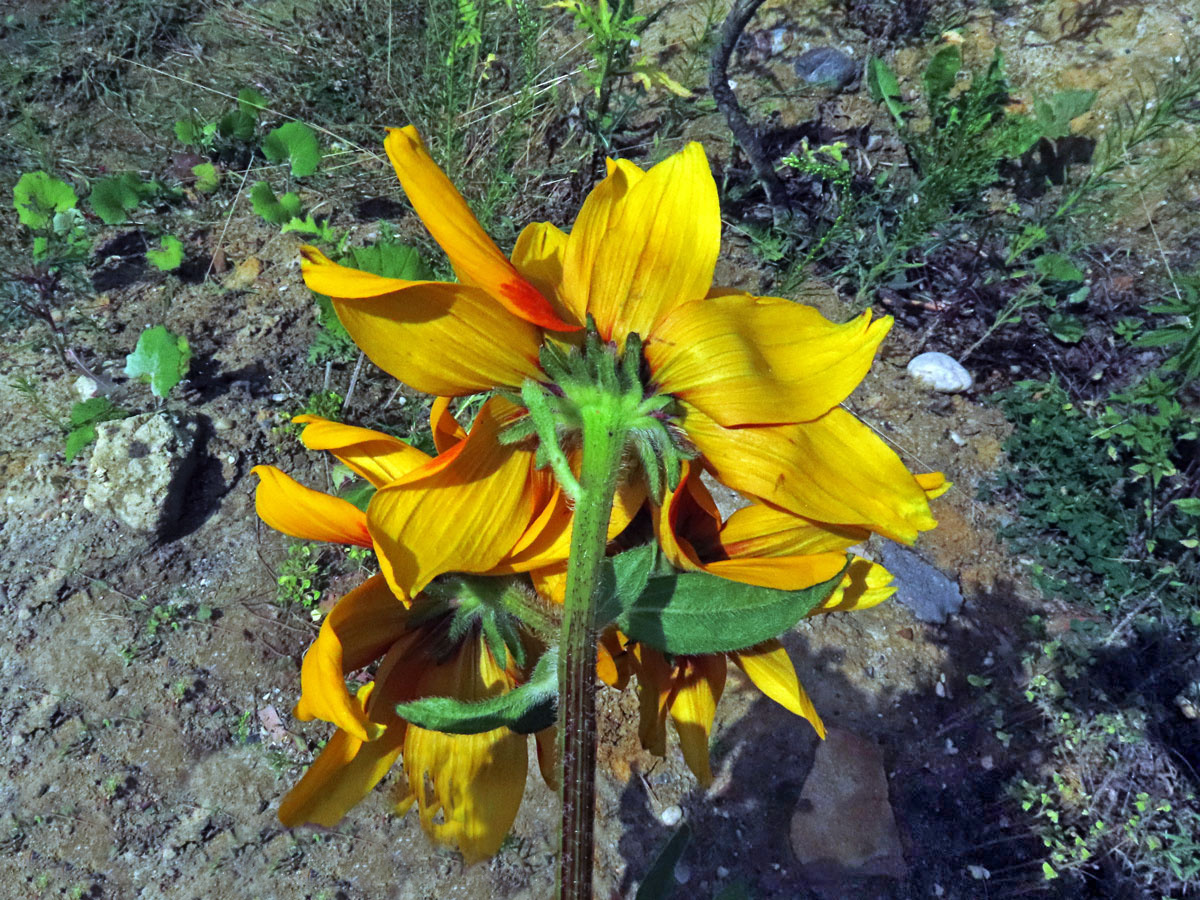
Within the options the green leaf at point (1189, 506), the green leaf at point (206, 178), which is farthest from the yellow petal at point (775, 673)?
the green leaf at point (206, 178)

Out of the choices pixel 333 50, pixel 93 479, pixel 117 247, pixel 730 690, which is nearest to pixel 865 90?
pixel 333 50

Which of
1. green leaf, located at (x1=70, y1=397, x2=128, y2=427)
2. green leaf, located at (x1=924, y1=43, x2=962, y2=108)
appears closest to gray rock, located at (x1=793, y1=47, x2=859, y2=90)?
green leaf, located at (x1=924, y1=43, x2=962, y2=108)

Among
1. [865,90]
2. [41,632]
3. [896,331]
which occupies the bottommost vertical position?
[896,331]

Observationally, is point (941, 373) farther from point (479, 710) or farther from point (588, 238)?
point (479, 710)

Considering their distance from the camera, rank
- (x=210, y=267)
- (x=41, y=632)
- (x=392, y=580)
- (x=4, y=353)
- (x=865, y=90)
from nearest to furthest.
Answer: (x=392, y=580) → (x=41, y=632) → (x=4, y=353) → (x=210, y=267) → (x=865, y=90)

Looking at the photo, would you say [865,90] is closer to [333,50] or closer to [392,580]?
[333,50]

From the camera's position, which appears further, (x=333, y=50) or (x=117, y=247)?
(x=333, y=50)

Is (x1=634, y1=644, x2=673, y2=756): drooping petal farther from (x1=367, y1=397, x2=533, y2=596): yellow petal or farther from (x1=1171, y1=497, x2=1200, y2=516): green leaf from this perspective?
(x1=1171, y1=497, x2=1200, y2=516): green leaf
